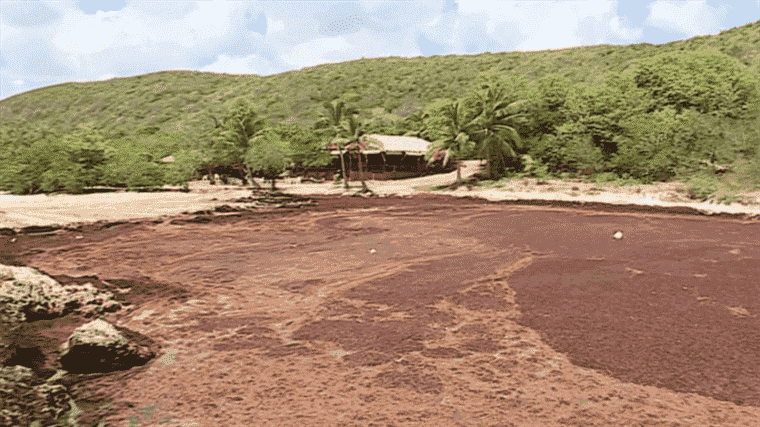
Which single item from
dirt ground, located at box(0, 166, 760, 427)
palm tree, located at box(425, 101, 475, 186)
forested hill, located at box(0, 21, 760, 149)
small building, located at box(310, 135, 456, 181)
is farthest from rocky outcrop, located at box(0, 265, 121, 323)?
forested hill, located at box(0, 21, 760, 149)

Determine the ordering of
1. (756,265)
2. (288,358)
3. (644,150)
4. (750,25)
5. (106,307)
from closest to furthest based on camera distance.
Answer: (288,358), (106,307), (756,265), (644,150), (750,25)

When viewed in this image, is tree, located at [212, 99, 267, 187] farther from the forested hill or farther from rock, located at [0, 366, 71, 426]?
rock, located at [0, 366, 71, 426]

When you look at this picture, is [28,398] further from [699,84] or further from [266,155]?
[699,84]

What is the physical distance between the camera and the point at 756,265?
999 cm

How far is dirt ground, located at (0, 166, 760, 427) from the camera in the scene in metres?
4.53

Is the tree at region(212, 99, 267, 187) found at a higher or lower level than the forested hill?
lower

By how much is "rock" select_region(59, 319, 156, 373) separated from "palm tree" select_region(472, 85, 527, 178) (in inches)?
1115

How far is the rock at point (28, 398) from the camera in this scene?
410 cm

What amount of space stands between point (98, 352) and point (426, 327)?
4110 millimetres

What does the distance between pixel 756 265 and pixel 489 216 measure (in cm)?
955

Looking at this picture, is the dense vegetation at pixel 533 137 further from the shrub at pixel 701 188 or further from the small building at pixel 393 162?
the small building at pixel 393 162

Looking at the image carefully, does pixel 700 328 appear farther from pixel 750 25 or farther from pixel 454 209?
pixel 750 25

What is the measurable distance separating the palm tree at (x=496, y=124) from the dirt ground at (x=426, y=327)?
Answer: 58.9 feet

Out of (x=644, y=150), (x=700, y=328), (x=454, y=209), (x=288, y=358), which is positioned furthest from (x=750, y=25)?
(x=288, y=358)
